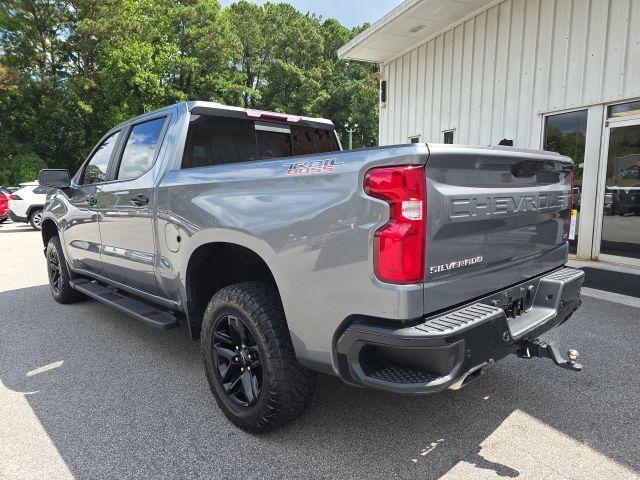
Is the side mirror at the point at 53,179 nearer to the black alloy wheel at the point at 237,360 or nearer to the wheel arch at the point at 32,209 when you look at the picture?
the black alloy wheel at the point at 237,360

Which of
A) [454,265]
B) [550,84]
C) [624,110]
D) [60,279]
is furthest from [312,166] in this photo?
[550,84]

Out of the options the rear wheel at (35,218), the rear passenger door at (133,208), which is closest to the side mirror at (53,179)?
the rear passenger door at (133,208)

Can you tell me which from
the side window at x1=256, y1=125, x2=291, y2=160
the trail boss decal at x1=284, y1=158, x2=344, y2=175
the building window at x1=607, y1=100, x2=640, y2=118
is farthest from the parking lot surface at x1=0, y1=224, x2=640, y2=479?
the building window at x1=607, y1=100, x2=640, y2=118

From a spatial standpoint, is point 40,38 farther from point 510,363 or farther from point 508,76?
point 510,363

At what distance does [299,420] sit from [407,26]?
8.65 m

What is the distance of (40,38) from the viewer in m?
24.8

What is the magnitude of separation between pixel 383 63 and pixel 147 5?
22481 mm

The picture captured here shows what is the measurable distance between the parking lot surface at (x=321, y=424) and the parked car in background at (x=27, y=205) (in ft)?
40.3

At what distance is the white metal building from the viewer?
6.45m

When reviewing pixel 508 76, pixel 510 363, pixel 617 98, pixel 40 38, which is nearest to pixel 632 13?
pixel 617 98

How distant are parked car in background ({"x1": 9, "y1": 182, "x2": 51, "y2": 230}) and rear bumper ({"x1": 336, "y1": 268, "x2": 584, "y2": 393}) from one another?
1507 cm

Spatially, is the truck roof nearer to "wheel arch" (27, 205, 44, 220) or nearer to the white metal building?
the white metal building

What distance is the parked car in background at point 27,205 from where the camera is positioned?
14.1 m

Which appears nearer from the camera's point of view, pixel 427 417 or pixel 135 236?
pixel 427 417
